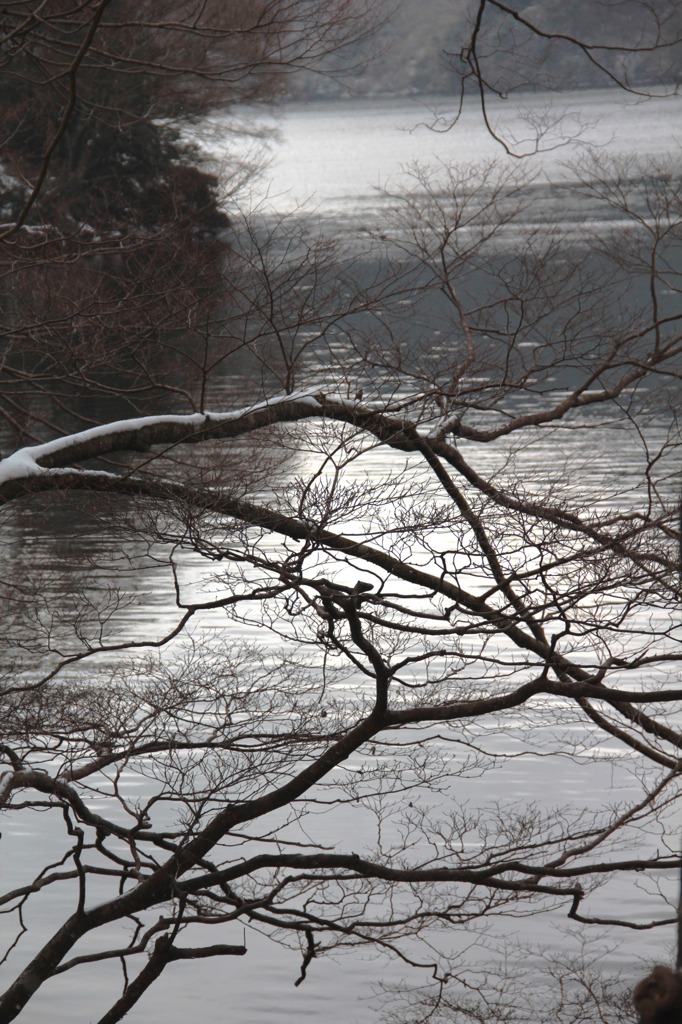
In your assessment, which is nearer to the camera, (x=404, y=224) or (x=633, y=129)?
(x=404, y=224)

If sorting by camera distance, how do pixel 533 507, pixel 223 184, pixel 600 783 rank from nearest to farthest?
pixel 533 507, pixel 600 783, pixel 223 184

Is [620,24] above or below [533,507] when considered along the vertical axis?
Answer: above

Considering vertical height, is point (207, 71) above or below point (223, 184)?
below

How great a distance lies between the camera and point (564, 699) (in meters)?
10.5

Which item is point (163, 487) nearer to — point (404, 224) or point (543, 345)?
point (543, 345)

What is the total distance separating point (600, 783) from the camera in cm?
985

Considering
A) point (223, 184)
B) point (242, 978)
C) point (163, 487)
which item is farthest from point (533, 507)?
point (223, 184)

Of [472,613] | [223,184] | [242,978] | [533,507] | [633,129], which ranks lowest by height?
[242,978]

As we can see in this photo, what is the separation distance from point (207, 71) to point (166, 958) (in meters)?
4.66

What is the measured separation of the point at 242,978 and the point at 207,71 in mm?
5510

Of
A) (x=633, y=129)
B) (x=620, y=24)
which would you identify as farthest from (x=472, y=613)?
(x=633, y=129)

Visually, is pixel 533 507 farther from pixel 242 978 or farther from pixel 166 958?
pixel 242 978

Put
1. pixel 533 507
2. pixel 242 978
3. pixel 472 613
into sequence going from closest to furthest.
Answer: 1. pixel 472 613
2. pixel 533 507
3. pixel 242 978

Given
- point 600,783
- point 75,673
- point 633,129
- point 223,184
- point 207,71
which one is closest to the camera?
point 207,71
